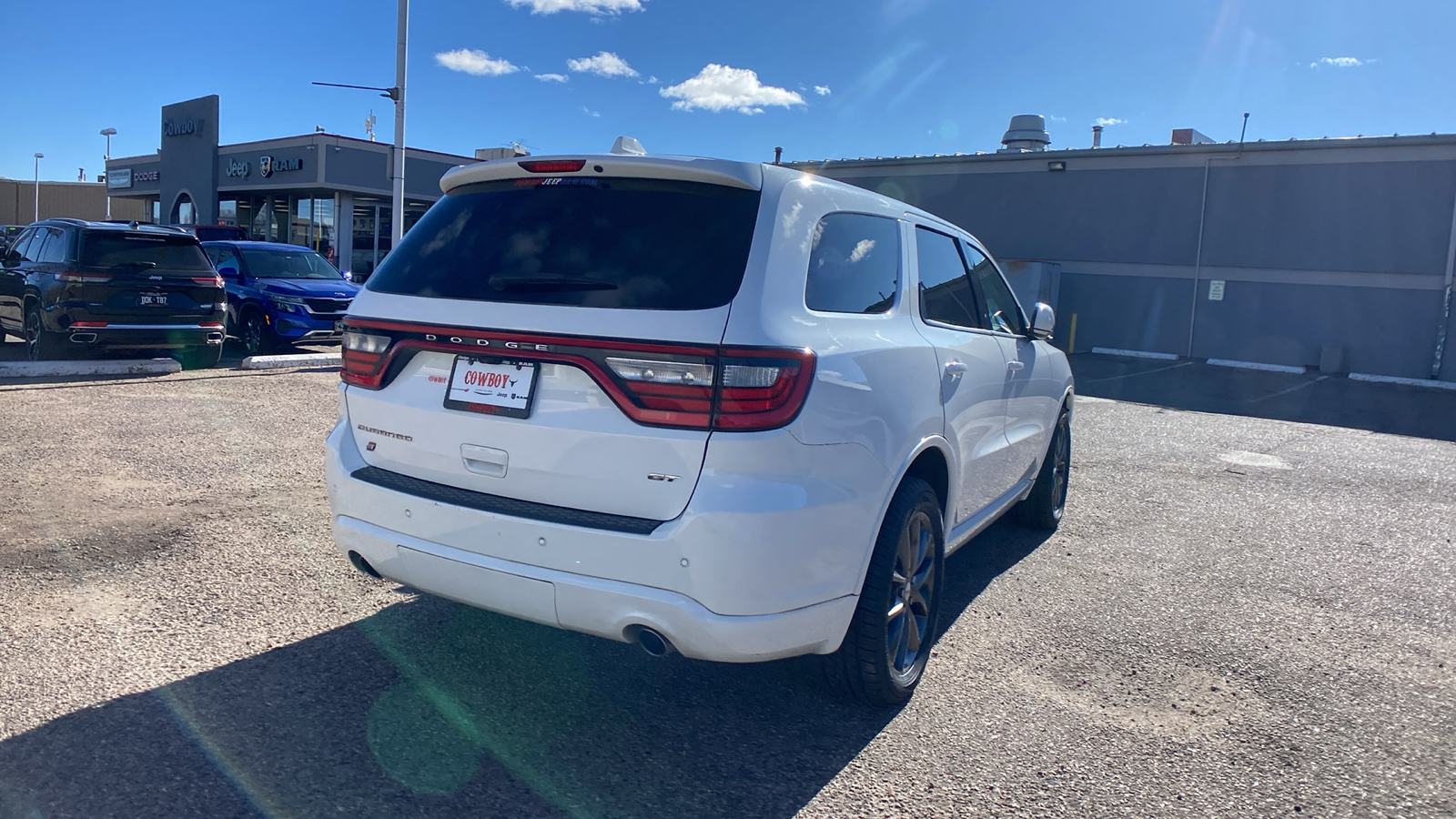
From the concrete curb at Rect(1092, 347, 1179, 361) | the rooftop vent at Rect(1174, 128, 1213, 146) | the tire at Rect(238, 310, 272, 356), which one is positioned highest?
the rooftop vent at Rect(1174, 128, 1213, 146)

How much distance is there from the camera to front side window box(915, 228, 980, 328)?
13.3ft

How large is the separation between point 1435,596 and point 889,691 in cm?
359

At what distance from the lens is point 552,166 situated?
131 inches

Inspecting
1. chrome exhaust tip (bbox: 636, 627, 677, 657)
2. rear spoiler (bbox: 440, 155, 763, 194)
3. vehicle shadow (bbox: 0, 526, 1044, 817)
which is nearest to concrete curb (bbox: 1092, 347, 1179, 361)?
vehicle shadow (bbox: 0, 526, 1044, 817)

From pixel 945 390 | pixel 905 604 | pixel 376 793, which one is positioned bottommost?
pixel 376 793

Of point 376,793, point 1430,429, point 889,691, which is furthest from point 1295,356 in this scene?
point 376,793

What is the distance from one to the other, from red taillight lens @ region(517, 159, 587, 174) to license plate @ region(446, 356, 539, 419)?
0.69 m

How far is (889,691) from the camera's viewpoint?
3.46m

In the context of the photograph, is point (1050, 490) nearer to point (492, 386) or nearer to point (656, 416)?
point (656, 416)

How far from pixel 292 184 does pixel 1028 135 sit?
21.8m

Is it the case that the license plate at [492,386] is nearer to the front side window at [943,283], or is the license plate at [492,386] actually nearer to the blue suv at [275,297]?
the front side window at [943,283]

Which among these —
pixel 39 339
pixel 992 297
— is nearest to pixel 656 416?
pixel 992 297

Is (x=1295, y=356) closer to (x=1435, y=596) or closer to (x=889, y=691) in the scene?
(x=1435, y=596)

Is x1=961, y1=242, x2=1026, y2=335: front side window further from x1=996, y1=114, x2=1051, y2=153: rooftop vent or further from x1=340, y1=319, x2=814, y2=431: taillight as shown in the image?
x1=996, y1=114, x2=1051, y2=153: rooftop vent
